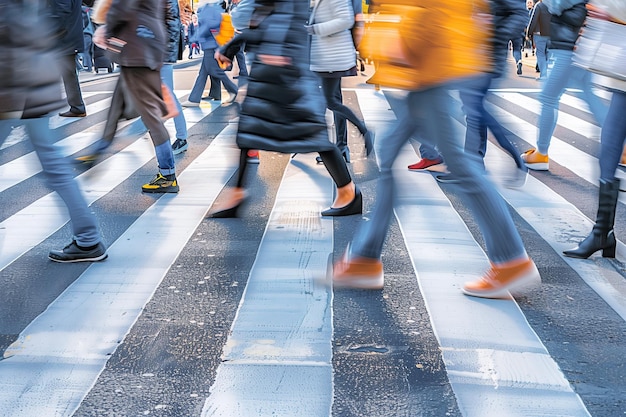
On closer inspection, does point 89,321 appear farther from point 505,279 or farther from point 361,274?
point 505,279

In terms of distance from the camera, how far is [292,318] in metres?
3.59

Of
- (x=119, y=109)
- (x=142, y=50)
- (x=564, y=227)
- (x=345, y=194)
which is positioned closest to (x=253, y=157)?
(x=119, y=109)

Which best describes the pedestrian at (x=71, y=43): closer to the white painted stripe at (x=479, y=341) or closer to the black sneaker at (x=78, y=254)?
the black sneaker at (x=78, y=254)

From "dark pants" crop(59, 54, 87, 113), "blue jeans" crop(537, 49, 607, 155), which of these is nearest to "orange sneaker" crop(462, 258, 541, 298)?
"blue jeans" crop(537, 49, 607, 155)

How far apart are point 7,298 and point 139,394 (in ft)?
4.20

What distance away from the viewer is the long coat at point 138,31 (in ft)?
17.7

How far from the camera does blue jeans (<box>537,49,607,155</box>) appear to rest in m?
6.17

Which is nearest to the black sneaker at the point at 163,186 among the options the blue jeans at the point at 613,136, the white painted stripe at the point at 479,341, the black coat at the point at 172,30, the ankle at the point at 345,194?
the ankle at the point at 345,194

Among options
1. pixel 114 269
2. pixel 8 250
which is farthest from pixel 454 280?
pixel 8 250

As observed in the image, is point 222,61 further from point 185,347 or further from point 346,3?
point 185,347

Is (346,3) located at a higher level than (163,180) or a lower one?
higher

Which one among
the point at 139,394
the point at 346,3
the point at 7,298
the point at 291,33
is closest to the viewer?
the point at 139,394

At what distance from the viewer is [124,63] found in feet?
18.3

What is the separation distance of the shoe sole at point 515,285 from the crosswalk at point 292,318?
5 cm
